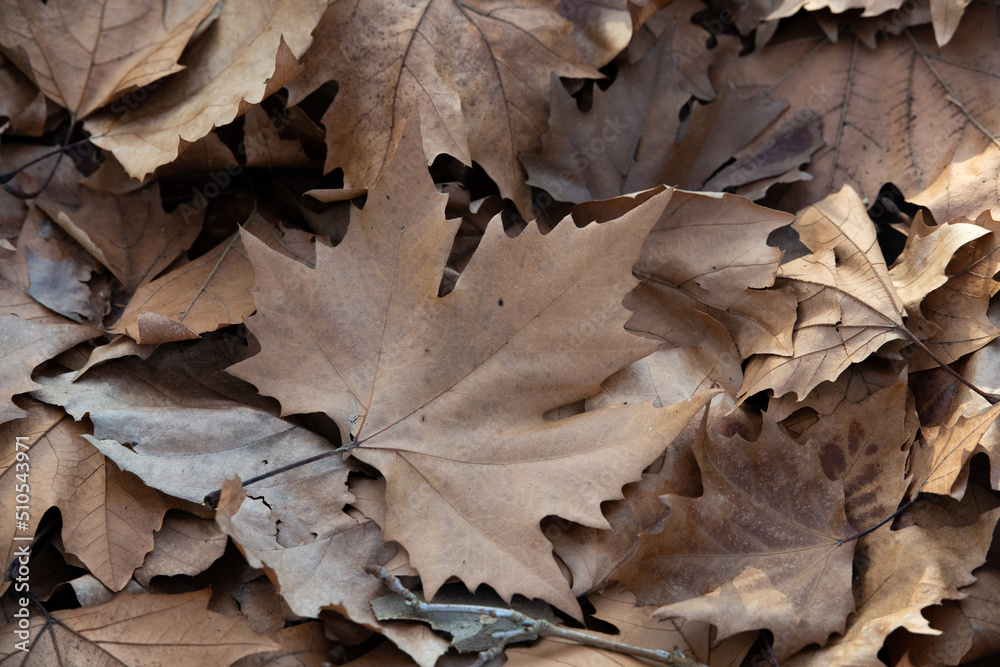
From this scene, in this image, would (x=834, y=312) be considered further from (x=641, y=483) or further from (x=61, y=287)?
(x=61, y=287)

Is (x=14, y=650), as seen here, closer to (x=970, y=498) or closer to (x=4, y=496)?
(x=4, y=496)

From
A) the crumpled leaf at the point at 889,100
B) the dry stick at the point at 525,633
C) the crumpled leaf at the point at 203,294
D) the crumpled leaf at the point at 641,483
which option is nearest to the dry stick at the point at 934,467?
the crumpled leaf at the point at 641,483

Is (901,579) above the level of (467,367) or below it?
below

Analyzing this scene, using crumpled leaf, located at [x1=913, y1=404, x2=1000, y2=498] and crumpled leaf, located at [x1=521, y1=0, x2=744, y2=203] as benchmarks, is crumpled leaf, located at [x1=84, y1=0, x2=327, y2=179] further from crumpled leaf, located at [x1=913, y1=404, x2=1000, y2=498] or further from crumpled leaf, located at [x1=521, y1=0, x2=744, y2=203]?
crumpled leaf, located at [x1=913, y1=404, x2=1000, y2=498]

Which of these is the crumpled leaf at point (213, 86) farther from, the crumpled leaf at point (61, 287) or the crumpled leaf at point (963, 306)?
the crumpled leaf at point (963, 306)

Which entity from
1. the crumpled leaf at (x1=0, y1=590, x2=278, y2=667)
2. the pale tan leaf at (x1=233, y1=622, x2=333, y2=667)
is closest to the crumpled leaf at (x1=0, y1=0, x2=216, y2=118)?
the crumpled leaf at (x1=0, y1=590, x2=278, y2=667)

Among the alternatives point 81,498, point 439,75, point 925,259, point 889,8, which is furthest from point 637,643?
point 889,8
